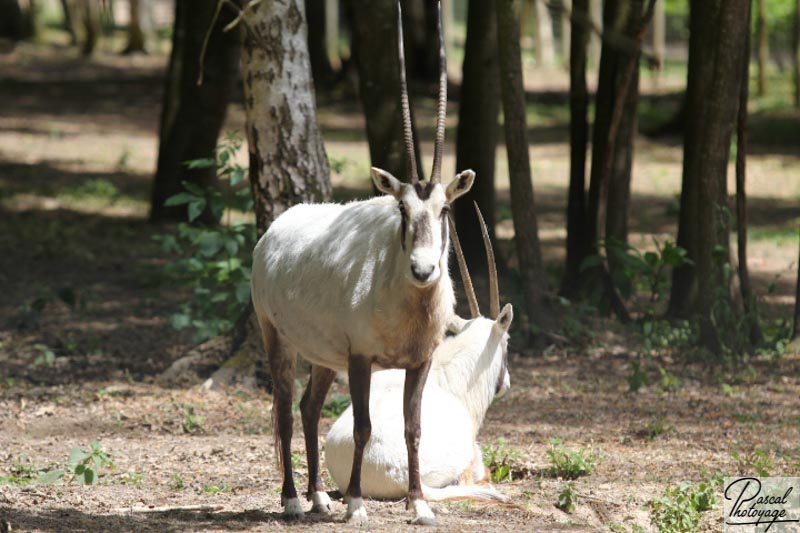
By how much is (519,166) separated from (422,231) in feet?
16.2

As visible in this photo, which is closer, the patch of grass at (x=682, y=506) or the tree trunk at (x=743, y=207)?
the patch of grass at (x=682, y=506)

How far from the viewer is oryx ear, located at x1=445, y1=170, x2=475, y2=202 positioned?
517 centimetres

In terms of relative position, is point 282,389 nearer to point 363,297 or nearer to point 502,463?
point 363,297

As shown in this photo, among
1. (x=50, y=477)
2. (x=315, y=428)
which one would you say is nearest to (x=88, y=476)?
(x=50, y=477)

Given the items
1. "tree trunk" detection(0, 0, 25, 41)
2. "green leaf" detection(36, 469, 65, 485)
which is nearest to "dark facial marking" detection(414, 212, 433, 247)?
"green leaf" detection(36, 469, 65, 485)

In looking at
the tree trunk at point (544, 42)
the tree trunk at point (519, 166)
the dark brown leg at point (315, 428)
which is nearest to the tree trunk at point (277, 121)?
the tree trunk at point (519, 166)

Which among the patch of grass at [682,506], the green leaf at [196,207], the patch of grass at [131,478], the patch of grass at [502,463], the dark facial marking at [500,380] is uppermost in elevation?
the green leaf at [196,207]

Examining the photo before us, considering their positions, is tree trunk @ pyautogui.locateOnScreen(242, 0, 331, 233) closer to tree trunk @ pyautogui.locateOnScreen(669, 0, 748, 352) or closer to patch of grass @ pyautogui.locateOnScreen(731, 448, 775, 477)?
patch of grass @ pyautogui.locateOnScreen(731, 448, 775, 477)

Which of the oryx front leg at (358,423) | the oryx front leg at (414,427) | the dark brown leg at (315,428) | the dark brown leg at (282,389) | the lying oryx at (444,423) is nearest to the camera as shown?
the oryx front leg at (358,423)

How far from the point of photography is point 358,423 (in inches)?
215

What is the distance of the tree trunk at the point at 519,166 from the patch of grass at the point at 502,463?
3114mm

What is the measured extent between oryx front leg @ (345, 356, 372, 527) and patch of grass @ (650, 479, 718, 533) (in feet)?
4.94

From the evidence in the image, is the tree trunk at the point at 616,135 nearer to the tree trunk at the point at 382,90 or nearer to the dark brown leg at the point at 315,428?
the tree trunk at the point at 382,90

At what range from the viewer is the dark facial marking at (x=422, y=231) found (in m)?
5.00
